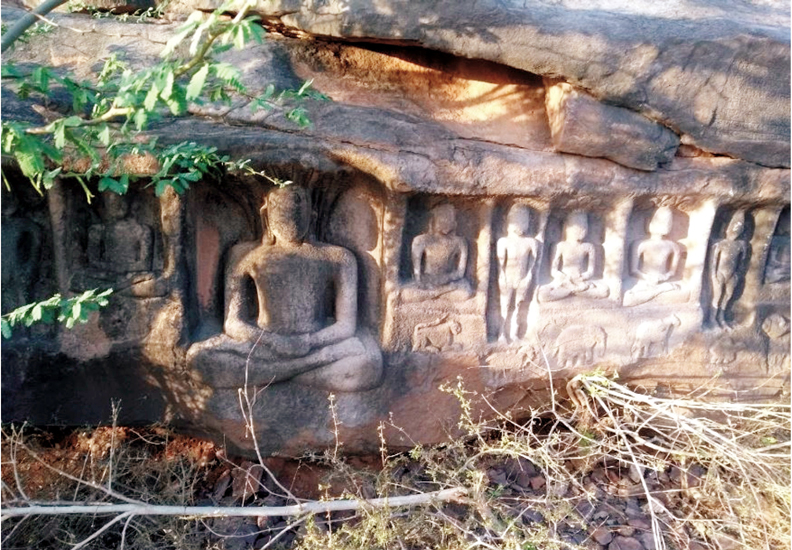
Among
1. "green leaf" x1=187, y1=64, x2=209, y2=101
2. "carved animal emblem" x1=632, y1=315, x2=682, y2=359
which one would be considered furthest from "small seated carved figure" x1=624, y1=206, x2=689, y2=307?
"green leaf" x1=187, y1=64, x2=209, y2=101

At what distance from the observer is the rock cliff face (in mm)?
2693

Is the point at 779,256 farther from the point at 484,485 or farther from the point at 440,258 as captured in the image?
the point at 484,485

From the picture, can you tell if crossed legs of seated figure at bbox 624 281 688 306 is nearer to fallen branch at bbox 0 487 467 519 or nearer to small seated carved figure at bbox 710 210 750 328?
small seated carved figure at bbox 710 210 750 328

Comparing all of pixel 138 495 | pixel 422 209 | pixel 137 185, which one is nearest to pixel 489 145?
pixel 422 209

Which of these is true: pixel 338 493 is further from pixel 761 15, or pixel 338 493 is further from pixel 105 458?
pixel 761 15

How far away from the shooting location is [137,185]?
2.67m

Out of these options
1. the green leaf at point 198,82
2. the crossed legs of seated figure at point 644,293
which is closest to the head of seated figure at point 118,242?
the green leaf at point 198,82

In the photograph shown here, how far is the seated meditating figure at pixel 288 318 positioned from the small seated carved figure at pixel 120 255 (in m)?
0.32

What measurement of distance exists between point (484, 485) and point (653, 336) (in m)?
1.09

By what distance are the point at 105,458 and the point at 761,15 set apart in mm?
3623

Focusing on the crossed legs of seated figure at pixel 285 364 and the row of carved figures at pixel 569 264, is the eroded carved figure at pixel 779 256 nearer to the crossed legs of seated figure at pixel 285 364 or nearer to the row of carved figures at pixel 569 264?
the row of carved figures at pixel 569 264

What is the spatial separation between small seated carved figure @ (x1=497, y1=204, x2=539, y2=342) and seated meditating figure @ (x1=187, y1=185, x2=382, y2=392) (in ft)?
2.02

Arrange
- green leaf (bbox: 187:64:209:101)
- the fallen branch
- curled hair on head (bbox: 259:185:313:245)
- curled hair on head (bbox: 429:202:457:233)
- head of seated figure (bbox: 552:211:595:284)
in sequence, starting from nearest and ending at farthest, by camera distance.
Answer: green leaf (bbox: 187:64:209:101) < the fallen branch < curled hair on head (bbox: 259:185:313:245) < curled hair on head (bbox: 429:202:457:233) < head of seated figure (bbox: 552:211:595:284)

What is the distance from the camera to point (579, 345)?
302 cm
